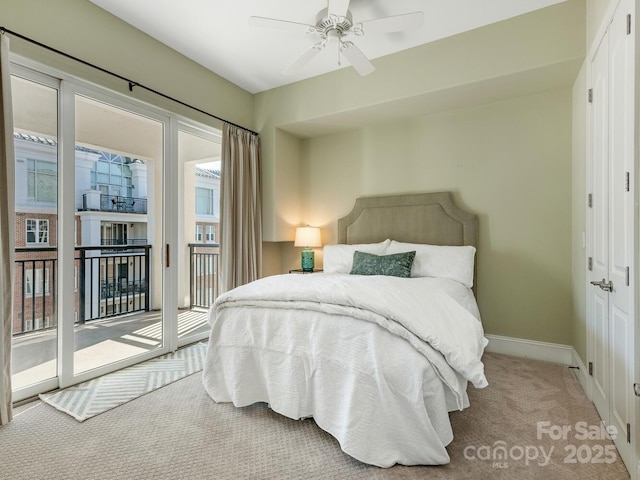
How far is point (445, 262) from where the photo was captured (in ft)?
10.3

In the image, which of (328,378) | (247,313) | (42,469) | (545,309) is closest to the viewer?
(42,469)

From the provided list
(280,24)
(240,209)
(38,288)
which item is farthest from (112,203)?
(280,24)

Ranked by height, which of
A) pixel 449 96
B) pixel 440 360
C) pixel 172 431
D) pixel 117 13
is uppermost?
pixel 117 13

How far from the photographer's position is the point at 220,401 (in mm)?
2264

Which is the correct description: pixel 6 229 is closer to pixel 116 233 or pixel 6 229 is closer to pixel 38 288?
pixel 38 288

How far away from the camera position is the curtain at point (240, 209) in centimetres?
371

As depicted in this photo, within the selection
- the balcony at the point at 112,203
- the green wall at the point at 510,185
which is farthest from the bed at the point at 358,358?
the balcony at the point at 112,203

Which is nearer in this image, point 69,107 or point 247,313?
point 247,313

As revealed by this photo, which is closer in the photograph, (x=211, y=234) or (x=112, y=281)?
(x=112, y=281)

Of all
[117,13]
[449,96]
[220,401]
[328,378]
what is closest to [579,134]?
[449,96]

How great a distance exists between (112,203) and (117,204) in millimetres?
44

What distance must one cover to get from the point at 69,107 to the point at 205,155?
144 cm

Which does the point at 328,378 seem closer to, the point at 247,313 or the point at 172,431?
the point at 247,313

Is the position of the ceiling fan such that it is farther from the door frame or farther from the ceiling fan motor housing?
the door frame
